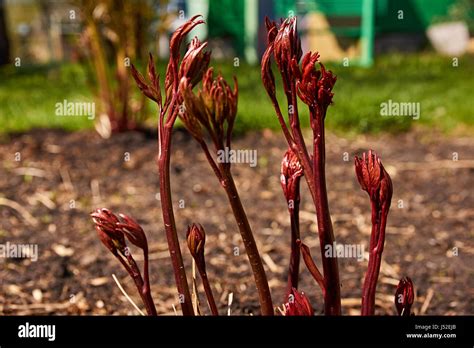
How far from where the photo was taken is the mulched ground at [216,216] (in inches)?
114

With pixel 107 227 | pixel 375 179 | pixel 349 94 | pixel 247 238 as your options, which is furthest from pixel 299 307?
pixel 349 94

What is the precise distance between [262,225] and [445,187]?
4.53 ft

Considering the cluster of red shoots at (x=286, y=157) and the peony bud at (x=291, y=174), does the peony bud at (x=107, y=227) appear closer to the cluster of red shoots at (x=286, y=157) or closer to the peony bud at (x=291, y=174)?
the cluster of red shoots at (x=286, y=157)

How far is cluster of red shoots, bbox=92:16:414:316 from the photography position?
141 centimetres

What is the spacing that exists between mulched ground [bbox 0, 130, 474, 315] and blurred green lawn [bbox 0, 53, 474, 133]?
393 millimetres

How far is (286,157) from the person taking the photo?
164 centimetres

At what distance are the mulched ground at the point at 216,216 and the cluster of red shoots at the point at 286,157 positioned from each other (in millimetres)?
1060

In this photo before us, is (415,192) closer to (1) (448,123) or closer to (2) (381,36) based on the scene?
(1) (448,123)

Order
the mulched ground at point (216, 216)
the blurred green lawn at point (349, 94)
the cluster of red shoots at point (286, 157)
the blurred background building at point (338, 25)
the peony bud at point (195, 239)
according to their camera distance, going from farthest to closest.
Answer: the blurred background building at point (338, 25), the blurred green lawn at point (349, 94), the mulched ground at point (216, 216), the peony bud at point (195, 239), the cluster of red shoots at point (286, 157)

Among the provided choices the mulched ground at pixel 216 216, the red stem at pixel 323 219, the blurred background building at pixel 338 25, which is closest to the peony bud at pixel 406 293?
the red stem at pixel 323 219

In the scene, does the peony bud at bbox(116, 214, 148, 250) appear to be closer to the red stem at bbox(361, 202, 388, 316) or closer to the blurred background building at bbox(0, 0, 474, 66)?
the red stem at bbox(361, 202, 388, 316)

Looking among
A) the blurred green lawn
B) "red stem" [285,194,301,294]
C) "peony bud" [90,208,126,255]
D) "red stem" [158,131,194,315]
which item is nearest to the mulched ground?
the blurred green lawn
